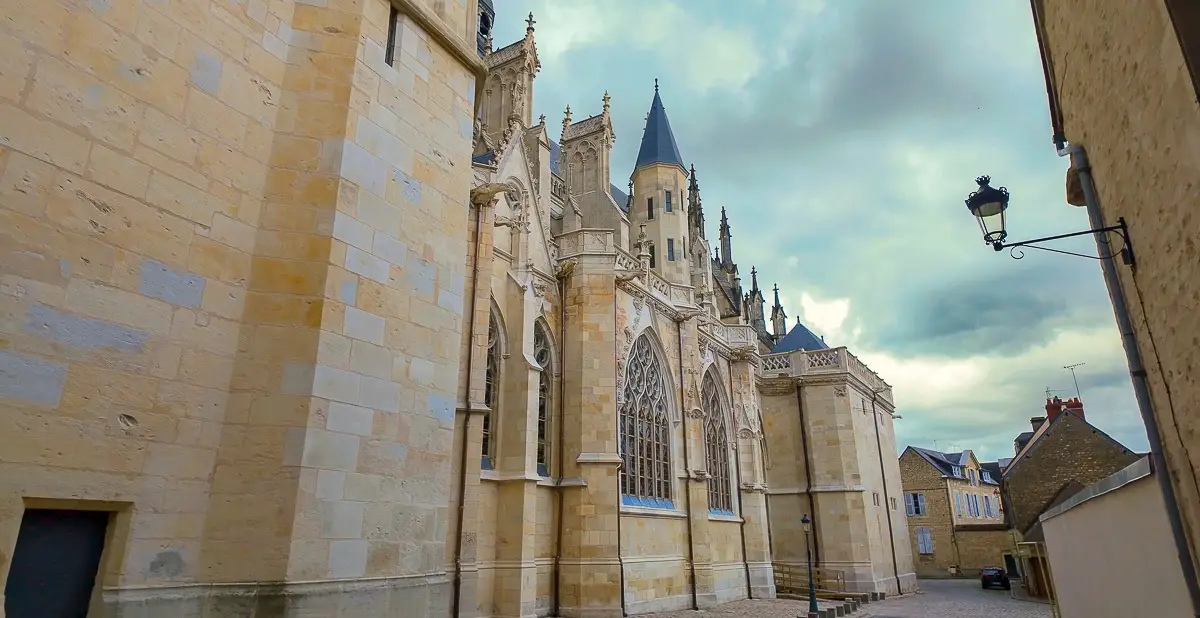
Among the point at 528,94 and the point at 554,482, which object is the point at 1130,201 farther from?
the point at 528,94

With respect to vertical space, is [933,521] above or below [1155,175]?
below

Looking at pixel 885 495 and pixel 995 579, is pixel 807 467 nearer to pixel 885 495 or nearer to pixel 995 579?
pixel 885 495

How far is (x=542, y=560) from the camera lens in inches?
474

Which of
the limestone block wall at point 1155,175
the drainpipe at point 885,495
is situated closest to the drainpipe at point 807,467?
the drainpipe at point 885,495

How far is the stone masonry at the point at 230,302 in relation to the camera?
3.21m

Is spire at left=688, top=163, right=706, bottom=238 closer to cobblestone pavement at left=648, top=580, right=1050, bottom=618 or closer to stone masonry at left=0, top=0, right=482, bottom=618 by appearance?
cobblestone pavement at left=648, top=580, right=1050, bottom=618

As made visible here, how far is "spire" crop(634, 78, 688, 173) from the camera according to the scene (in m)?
23.0

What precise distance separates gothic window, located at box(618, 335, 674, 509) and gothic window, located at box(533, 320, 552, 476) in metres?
1.88

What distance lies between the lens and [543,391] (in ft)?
43.9

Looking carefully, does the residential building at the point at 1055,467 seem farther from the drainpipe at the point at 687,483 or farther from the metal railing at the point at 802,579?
the drainpipe at the point at 687,483

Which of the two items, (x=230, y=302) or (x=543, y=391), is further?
(x=543, y=391)

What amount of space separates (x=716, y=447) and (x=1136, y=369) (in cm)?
1487

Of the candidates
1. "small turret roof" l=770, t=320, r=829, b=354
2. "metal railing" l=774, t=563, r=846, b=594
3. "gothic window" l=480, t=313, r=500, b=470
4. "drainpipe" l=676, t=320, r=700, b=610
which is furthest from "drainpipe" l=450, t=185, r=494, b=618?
"small turret roof" l=770, t=320, r=829, b=354

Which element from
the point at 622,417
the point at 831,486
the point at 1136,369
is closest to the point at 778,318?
the point at 831,486
